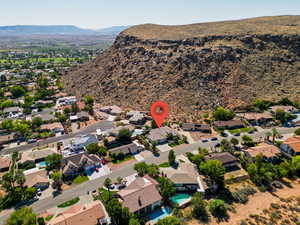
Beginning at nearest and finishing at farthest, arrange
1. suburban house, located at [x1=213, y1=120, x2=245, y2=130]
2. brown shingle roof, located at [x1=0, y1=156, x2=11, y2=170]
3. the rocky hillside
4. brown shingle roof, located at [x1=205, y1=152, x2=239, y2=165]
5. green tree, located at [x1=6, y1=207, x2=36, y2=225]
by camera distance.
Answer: green tree, located at [x1=6, y1=207, x2=36, y2=225] < brown shingle roof, located at [x1=205, y1=152, x2=239, y2=165] < brown shingle roof, located at [x1=0, y1=156, x2=11, y2=170] < suburban house, located at [x1=213, y1=120, x2=245, y2=130] < the rocky hillside

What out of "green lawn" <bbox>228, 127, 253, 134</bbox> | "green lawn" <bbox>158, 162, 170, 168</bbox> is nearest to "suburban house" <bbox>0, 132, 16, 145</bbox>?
"green lawn" <bbox>158, 162, 170, 168</bbox>

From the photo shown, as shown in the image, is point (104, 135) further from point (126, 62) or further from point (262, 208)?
point (126, 62)

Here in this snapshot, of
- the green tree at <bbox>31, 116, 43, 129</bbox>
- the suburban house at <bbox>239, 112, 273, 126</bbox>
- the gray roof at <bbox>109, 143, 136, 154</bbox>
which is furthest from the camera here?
the green tree at <bbox>31, 116, 43, 129</bbox>

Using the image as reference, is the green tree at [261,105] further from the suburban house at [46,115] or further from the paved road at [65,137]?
the suburban house at [46,115]

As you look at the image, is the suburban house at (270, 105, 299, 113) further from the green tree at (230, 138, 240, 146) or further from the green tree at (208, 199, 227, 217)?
the green tree at (208, 199, 227, 217)

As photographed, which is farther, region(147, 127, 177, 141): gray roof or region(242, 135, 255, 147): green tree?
region(147, 127, 177, 141): gray roof

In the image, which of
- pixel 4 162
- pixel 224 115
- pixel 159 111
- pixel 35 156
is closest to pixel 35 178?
pixel 35 156

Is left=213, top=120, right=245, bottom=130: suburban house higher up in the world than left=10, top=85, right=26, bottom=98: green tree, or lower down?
lower down

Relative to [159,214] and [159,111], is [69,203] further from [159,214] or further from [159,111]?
[159,111]
